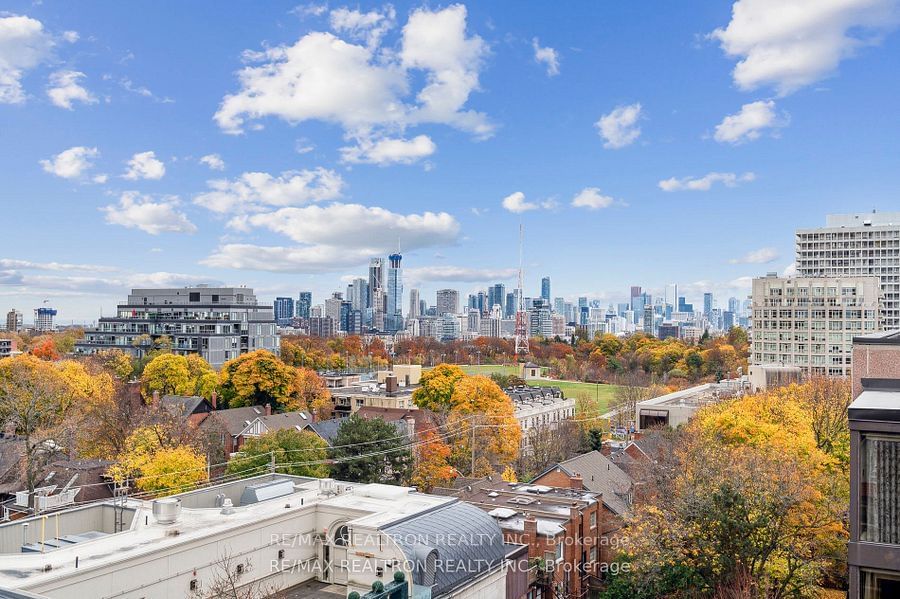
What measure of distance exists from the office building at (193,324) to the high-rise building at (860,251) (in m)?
86.1

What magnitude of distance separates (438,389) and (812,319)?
48.6 meters

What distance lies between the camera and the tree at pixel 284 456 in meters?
36.8

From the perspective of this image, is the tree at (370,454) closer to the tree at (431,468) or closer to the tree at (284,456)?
the tree at (284,456)

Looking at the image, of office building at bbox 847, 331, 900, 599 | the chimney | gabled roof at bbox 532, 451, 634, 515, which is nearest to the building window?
office building at bbox 847, 331, 900, 599

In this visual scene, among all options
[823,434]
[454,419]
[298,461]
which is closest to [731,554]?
[823,434]

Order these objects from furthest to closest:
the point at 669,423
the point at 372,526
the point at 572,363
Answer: the point at 572,363, the point at 669,423, the point at 372,526

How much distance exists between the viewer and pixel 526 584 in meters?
25.1

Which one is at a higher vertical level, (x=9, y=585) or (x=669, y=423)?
(x=9, y=585)

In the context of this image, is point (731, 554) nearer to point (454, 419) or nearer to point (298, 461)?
point (298, 461)

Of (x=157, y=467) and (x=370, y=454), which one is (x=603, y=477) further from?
(x=157, y=467)

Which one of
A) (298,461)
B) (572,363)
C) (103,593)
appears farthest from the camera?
(572,363)

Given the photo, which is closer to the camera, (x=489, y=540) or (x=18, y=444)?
(x=489, y=540)

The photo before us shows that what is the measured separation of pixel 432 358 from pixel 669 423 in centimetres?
9180

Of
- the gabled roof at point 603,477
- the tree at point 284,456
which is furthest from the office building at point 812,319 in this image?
the tree at point 284,456
